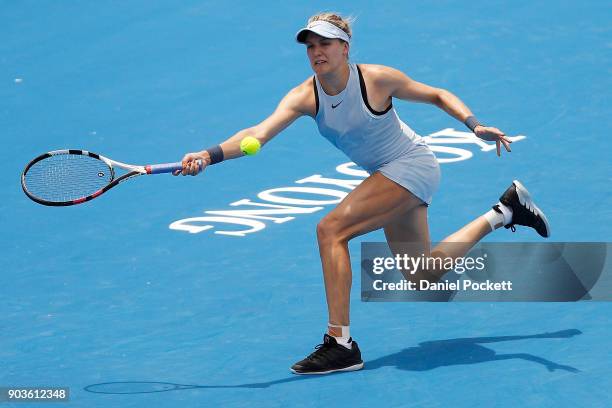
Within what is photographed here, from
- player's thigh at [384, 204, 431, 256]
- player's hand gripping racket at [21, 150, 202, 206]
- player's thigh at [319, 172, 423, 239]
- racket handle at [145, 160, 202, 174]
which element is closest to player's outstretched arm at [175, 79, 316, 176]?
racket handle at [145, 160, 202, 174]

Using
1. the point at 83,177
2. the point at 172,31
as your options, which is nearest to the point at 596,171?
the point at 83,177

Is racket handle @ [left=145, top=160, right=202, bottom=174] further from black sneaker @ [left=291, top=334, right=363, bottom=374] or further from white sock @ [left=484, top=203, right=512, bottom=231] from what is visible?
white sock @ [left=484, top=203, right=512, bottom=231]

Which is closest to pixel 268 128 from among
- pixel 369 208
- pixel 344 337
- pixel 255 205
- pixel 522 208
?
pixel 369 208

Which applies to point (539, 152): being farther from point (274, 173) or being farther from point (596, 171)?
point (274, 173)

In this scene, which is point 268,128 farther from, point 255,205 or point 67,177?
point 255,205

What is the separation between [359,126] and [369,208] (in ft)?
1.66

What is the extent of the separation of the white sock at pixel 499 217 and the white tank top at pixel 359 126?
0.89 m

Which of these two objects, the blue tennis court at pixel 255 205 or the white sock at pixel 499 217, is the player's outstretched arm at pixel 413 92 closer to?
the white sock at pixel 499 217

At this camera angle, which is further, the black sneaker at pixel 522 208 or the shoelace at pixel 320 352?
the black sneaker at pixel 522 208

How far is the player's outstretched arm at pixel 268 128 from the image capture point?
7996 millimetres

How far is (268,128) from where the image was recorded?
324 inches

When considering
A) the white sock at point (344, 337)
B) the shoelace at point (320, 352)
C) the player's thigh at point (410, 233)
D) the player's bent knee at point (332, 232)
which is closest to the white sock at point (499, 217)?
the player's thigh at point (410, 233)

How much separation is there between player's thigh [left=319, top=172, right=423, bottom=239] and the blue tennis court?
81cm

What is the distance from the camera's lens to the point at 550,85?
12.5 meters
